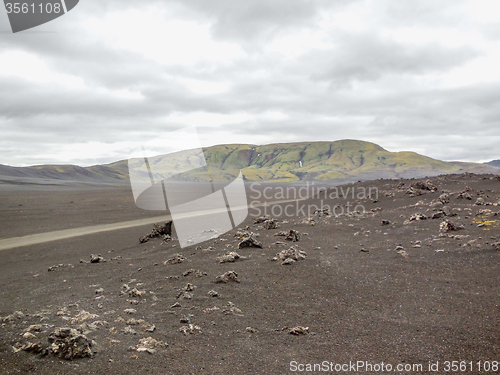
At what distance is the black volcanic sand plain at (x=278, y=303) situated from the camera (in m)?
4.83

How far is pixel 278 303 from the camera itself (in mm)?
6875

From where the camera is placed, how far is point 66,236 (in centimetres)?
2197

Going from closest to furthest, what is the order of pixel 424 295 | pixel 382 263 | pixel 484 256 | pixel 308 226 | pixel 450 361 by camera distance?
pixel 450 361, pixel 424 295, pixel 484 256, pixel 382 263, pixel 308 226

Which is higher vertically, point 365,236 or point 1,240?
point 365,236

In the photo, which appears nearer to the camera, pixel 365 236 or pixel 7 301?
pixel 7 301

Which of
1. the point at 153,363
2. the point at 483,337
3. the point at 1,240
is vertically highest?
the point at 483,337

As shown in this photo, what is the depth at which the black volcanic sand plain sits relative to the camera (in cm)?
483

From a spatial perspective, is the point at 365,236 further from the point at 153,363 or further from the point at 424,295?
the point at 153,363

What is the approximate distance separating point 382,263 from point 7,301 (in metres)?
10.7

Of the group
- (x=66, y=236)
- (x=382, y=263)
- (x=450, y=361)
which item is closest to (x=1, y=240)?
(x=66, y=236)

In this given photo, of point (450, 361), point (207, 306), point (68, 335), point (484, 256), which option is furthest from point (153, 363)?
point (484, 256)

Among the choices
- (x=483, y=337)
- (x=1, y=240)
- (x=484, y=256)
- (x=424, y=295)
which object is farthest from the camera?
(x=1, y=240)

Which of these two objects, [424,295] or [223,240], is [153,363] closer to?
[424,295]

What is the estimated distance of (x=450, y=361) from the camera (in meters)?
4.51
